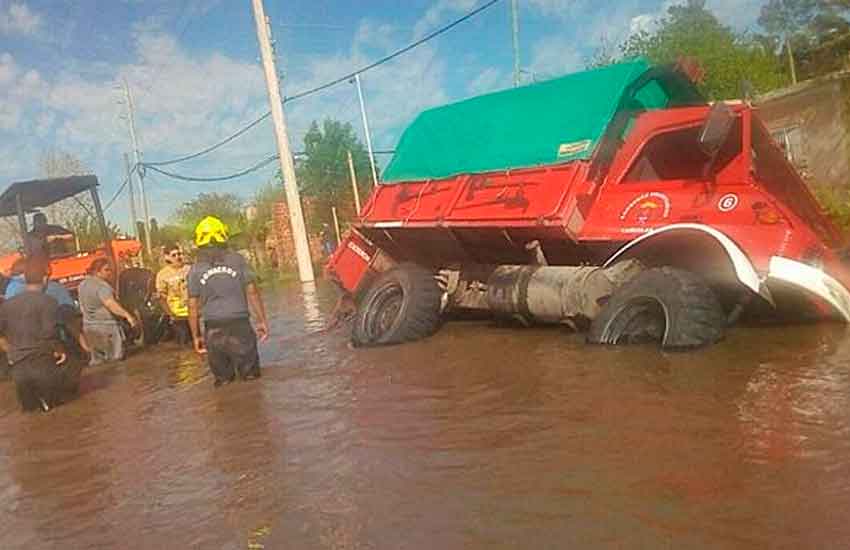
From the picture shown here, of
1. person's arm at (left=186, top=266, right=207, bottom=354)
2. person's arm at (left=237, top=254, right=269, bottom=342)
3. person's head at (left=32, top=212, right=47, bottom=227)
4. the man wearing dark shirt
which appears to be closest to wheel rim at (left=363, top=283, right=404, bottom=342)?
person's arm at (left=237, top=254, right=269, bottom=342)

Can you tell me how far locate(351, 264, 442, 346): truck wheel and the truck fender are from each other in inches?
101

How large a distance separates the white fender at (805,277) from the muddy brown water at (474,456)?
34cm

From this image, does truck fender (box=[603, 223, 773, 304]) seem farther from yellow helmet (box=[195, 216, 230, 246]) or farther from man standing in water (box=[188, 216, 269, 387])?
yellow helmet (box=[195, 216, 230, 246])

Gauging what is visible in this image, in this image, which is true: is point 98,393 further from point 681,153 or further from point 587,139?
point 681,153

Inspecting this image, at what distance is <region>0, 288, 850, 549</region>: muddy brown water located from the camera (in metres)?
3.55

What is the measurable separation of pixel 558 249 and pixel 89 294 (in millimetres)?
5897

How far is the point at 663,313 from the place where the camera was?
7117 mm

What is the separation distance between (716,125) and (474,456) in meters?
3.89

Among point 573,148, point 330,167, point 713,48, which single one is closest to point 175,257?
point 573,148

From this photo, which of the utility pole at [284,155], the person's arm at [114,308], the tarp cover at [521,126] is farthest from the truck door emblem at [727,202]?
the utility pole at [284,155]

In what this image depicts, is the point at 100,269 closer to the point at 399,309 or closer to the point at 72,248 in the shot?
the point at 72,248

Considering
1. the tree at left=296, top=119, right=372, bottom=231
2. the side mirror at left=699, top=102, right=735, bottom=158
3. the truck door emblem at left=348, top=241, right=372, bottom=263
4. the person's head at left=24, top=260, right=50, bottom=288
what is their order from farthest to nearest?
the tree at left=296, top=119, right=372, bottom=231, the truck door emblem at left=348, top=241, right=372, bottom=263, the person's head at left=24, top=260, right=50, bottom=288, the side mirror at left=699, top=102, right=735, bottom=158

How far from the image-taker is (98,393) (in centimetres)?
887

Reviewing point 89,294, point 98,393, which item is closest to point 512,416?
point 98,393
